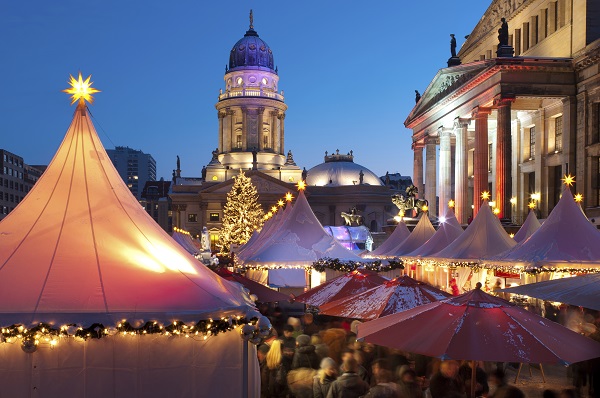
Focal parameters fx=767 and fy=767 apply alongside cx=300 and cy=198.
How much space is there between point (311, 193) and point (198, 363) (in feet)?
327

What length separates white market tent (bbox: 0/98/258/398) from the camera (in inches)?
341

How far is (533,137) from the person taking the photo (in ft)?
157

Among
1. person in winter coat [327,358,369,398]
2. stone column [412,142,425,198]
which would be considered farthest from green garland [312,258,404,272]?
stone column [412,142,425,198]

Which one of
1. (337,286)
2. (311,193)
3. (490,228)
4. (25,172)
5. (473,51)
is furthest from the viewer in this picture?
(25,172)

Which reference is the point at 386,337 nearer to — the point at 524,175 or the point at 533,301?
the point at 533,301

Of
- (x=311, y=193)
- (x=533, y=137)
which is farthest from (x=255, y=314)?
(x=311, y=193)

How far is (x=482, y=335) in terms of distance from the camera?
912 cm

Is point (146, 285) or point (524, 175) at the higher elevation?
point (524, 175)

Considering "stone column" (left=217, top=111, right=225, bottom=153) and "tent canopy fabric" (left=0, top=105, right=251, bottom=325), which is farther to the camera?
"stone column" (left=217, top=111, right=225, bottom=153)

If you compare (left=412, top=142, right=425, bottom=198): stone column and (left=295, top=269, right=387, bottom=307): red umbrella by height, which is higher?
(left=412, top=142, right=425, bottom=198): stone column

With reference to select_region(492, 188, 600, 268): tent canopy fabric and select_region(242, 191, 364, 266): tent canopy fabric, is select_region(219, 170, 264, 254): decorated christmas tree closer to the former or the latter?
select_region(242, 191, 364, 266): tent canopy fabric

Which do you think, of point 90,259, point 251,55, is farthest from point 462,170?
point 251,55

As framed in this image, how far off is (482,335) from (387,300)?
503cm

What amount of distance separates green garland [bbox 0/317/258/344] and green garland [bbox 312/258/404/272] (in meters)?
13.0
